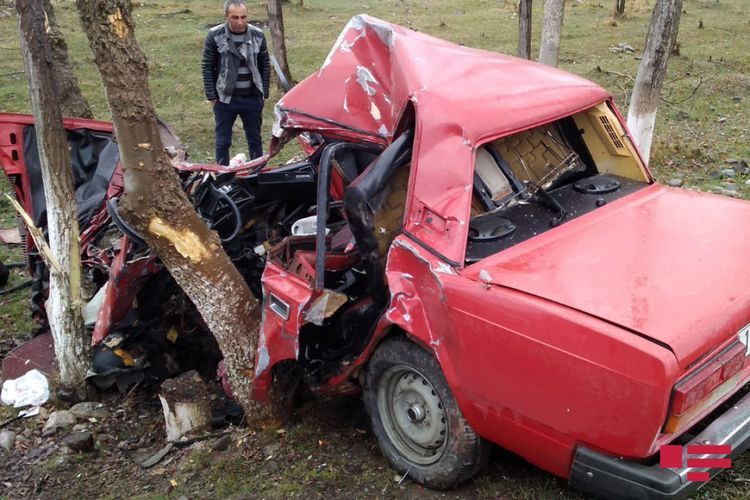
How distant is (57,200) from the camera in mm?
4176

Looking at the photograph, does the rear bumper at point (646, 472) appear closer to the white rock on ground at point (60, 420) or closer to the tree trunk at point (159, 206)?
the tree trunk at point (159, 206)

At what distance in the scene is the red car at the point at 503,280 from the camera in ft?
7.57

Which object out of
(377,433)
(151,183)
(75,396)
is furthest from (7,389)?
(377,433)

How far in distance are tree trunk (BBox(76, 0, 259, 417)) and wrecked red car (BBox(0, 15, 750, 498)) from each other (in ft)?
0.83

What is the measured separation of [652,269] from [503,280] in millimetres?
597

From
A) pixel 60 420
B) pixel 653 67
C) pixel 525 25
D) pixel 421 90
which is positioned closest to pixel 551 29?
pixel 525 25

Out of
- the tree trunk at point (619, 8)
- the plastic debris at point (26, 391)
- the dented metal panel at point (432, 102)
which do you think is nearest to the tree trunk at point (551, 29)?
the dented metal panel at point (432, 102)

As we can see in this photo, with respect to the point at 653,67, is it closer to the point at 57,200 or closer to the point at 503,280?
the point at 503,280

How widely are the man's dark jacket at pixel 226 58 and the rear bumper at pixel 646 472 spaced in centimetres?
562

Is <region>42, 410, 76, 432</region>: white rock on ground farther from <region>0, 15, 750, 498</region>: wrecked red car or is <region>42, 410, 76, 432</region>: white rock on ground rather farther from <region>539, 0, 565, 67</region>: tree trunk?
<region>539, 0, 565, 67</region>: tree trunk

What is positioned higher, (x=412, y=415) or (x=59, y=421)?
(x=412, y=415)

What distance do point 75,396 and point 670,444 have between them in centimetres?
363

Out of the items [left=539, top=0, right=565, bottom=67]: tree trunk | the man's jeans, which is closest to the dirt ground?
the man's jeans

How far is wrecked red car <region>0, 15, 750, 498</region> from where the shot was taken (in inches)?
91.5
